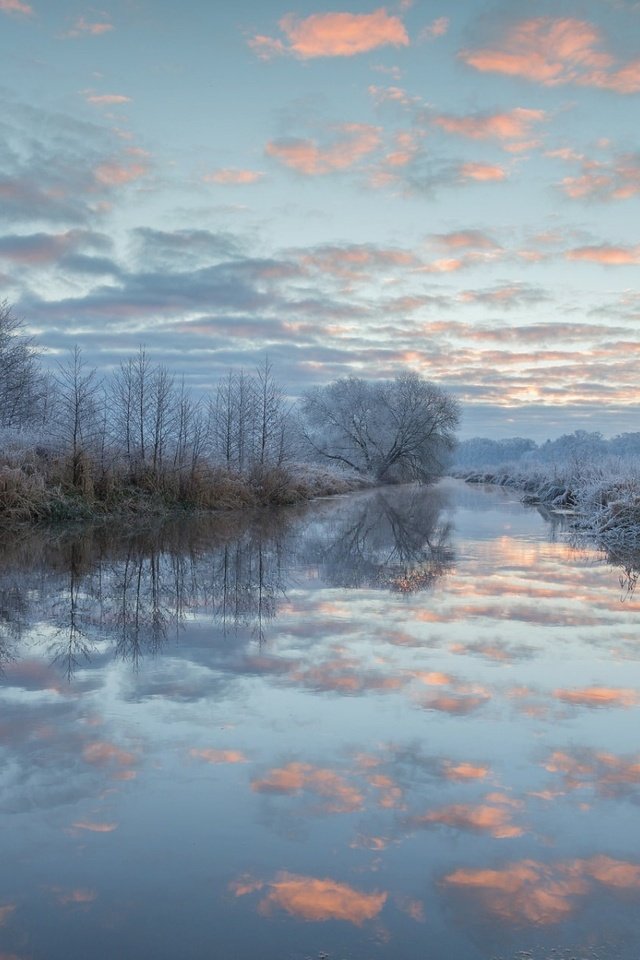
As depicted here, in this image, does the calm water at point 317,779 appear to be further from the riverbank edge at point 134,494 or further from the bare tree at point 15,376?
the bare tree at point 15,376

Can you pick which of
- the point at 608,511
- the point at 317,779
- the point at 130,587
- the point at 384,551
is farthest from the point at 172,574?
the point at 608,511

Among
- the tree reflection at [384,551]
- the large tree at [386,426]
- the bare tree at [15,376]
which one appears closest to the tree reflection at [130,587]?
the tree reflection at [384,551]

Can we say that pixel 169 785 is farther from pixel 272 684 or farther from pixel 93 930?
pixel 272 684

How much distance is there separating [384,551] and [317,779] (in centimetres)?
950

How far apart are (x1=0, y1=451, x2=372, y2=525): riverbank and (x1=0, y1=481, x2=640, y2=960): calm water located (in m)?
7.56

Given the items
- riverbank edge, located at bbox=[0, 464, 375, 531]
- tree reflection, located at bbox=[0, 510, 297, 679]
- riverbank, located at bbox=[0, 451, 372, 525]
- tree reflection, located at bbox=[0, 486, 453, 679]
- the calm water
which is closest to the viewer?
the calm water

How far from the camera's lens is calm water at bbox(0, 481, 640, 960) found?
8.46 ft

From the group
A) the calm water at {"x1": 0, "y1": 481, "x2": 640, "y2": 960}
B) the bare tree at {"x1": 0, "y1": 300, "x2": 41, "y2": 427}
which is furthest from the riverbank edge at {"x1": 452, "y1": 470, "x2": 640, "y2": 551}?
the bare tree at {"x1": 0, "y1": 300, "x2": 41, "y2": 427}

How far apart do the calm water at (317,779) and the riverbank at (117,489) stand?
756cm

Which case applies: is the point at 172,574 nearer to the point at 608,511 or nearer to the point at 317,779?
the point at 317,779

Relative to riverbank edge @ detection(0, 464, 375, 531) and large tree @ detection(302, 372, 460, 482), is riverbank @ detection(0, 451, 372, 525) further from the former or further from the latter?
large tree @ detection(302, 372, 460, 482)

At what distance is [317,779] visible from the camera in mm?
3668

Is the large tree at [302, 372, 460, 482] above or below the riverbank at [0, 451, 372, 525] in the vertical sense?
above

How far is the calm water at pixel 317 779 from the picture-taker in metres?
2.58
